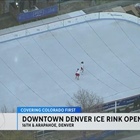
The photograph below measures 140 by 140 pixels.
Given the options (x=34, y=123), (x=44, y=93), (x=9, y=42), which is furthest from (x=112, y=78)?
(x=34, y=123)

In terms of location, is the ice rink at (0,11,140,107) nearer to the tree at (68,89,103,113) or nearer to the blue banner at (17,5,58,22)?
the tree at (68,89,103,113)

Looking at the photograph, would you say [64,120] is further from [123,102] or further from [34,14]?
[34,14]

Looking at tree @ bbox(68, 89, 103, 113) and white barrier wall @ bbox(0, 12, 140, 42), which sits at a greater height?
white barrier wall @ bbox(0, 12, 140, 42)

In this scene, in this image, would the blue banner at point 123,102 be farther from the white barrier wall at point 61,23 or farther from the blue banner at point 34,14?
the blue banner at point 34,14

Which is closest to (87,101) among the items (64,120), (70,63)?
(70,63)

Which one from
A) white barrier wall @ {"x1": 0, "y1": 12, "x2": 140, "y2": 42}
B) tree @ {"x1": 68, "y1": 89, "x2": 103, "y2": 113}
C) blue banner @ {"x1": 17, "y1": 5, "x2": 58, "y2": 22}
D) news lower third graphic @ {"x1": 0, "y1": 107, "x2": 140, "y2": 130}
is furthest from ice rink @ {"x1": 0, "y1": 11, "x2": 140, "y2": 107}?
→ news lower third graphic @ {"x1": 0, "y1": 107, "x2": 140, "y2": 130}

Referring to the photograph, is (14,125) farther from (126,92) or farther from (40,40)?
(40,40)
